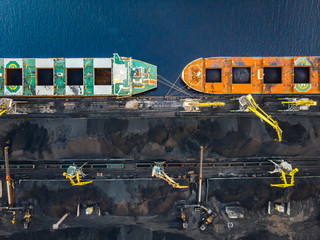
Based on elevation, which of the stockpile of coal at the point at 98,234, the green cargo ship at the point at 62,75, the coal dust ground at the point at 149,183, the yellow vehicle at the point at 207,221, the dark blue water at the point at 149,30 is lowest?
the stockpile of coal at the point at 98,234

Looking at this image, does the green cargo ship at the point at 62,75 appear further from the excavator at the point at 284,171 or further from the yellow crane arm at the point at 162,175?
the excavator at the point at 284,171

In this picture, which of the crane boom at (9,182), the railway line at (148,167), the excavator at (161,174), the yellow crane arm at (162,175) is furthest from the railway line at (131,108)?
the yellow crane arm at (162,175)

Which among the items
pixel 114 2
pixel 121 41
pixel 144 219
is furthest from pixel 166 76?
pixel 144 219

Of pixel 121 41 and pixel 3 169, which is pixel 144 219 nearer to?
pixel 3 169

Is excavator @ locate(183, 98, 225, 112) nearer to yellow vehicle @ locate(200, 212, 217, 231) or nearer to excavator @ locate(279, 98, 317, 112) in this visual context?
excavator @ locate(279, 98, 317, 112)

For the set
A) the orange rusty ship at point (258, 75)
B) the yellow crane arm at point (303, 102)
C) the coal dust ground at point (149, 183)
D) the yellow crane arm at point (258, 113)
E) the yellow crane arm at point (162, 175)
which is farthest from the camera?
the orange rusty ship at point (258, 75)

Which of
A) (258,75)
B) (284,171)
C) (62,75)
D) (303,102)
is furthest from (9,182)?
(303,102)
